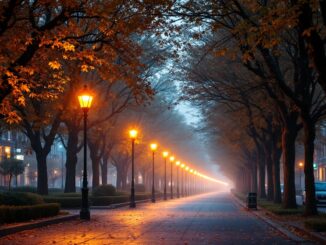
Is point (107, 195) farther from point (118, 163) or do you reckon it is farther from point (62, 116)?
point (118, 163)

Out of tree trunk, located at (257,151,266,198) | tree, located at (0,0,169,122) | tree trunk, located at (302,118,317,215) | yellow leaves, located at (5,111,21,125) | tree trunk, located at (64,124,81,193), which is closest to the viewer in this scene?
tree, located at (0,0,169,122)

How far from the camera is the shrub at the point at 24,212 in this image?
21.2 meters

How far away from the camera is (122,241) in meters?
17.0

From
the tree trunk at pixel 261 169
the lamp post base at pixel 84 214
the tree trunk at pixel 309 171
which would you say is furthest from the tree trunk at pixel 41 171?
the tree trunk at pixel 309 171

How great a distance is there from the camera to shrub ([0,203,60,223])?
21152 mm

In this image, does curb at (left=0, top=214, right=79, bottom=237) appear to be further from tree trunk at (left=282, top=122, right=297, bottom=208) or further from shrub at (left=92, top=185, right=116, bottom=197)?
shrub at (left=92, top=185, right=116, bottom=197)

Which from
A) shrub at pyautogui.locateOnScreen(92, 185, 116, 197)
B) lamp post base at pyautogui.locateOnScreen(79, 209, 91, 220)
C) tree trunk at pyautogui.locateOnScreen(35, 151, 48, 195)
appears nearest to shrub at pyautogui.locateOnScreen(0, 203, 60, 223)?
lamp post base at pyautogui.locateOnScreen(79, 209, 91, 220)

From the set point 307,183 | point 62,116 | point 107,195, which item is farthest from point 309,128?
point 107,195

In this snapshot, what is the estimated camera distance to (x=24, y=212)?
2269cm

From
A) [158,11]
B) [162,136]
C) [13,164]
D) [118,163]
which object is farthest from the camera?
[162,136]

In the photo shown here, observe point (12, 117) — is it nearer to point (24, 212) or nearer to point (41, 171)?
point (24, 212)

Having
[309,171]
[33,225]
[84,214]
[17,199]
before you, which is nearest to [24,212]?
[33,225]

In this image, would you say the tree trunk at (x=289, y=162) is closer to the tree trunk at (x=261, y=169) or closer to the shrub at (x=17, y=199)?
the shrub at (x=17, y=199)

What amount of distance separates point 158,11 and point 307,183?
440 inches
